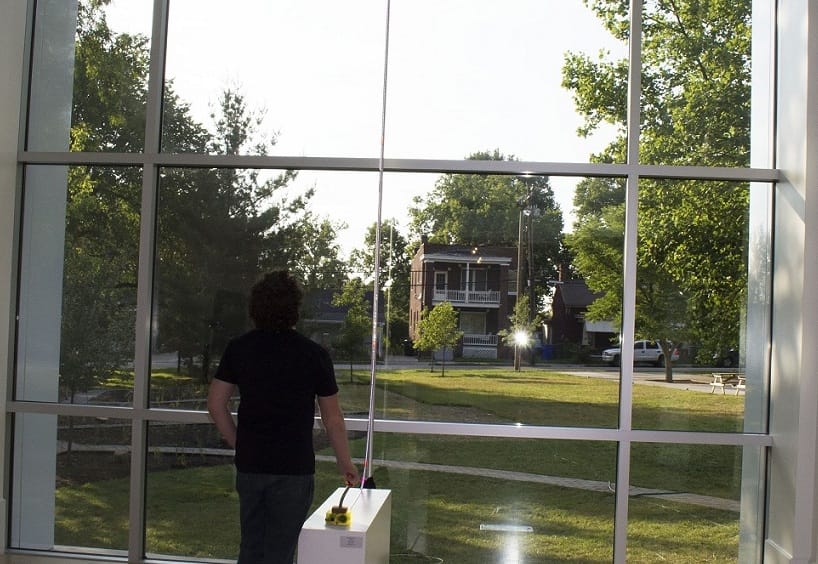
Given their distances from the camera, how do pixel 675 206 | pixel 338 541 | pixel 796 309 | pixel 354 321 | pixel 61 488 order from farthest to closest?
pixel 61 488 < pixel 354 321 < pixel 675 206 < pixel 796 309 < pixel 338 541

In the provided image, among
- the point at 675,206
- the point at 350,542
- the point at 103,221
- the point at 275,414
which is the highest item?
the point at 675,206

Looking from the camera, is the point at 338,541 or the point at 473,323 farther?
the point at 473,323

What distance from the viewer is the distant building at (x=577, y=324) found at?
385cm

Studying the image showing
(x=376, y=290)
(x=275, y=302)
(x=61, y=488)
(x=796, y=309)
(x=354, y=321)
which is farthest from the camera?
(x=61, y=488)

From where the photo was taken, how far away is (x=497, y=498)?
3.85m

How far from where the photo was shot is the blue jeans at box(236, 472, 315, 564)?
2.72 m

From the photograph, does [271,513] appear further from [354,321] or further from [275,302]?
[354,321]

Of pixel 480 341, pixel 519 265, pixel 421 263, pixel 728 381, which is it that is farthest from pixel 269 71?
pixel 728 381

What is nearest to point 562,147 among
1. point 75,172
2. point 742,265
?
point 742,265

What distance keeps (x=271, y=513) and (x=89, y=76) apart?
2.73 m

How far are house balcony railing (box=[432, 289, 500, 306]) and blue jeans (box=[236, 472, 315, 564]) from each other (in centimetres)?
142

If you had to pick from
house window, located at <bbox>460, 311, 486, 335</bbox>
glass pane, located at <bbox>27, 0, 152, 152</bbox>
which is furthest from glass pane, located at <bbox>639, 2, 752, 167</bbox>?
glass pane, located at <bbox>27, 0, 152, 152</bbox>

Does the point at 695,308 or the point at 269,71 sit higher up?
the point at 269,71

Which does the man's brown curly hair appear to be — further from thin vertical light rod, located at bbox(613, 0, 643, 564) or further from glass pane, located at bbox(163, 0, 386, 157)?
thin vertical light rod, located at bbox(613, 0, 643, 564)
